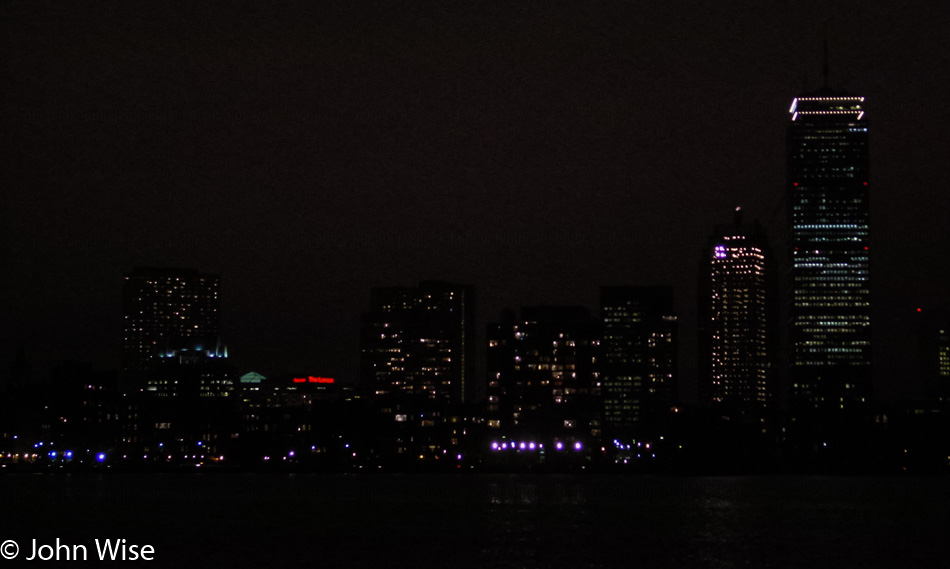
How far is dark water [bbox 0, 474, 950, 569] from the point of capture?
80938 millimetres

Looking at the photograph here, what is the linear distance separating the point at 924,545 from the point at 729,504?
4522 centimetres

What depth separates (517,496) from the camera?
152m

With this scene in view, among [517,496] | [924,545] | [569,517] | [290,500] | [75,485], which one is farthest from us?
[75,485]

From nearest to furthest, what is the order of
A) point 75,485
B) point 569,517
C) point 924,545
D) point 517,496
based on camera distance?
1. point 924,545
2. point 569,517
3. point 517,496
4. point 75,485

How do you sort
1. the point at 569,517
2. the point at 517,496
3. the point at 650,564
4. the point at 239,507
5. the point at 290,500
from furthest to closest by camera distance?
the point at 517,496, the point at 290,500, the point at 239,507, the point at 569,517, the point at 650,564

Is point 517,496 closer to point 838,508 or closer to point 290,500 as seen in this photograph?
point 290,500

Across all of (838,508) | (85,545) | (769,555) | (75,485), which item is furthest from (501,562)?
(75,485)

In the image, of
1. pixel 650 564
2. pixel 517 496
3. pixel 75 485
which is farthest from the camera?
pixel 75 485

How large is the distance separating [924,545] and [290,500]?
67.4 m

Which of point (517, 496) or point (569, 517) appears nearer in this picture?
point (569, 517)

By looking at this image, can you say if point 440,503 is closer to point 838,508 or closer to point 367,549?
point 838,508

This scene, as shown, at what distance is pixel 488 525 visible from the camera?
106m

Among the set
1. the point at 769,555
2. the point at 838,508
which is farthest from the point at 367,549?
the point at 838,508

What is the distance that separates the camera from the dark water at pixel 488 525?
80938 millimetres
